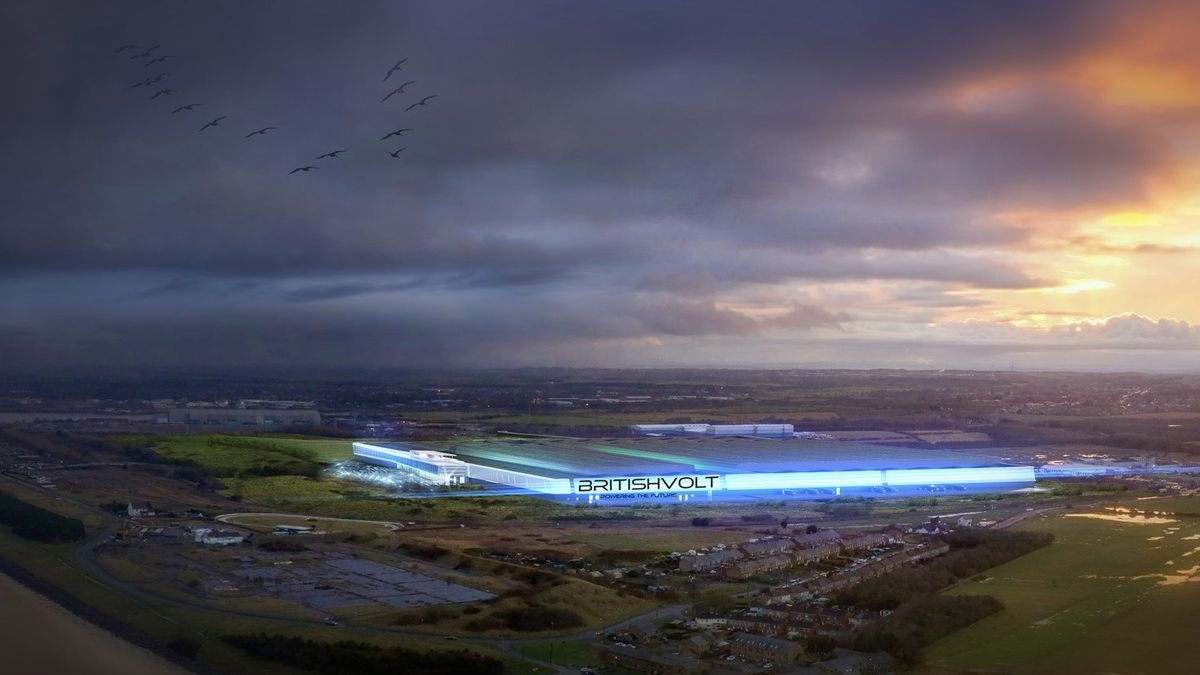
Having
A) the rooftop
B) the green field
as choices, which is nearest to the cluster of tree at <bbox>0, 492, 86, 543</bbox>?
the green field

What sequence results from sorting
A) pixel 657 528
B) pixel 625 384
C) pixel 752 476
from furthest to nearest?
pixel 625 384
pixel 752 476
pixel 657 528

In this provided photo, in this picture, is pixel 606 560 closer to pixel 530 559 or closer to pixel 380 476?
pixel 530 559

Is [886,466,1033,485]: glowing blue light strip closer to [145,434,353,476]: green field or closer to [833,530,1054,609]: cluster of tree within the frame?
[833,530,1054,609]: cluster of tree

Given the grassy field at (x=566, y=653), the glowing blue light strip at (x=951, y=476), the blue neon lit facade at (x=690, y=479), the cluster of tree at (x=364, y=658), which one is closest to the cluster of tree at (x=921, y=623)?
the grassy field at (x=566, y=653)

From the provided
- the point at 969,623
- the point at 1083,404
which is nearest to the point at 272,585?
the point at 969,623

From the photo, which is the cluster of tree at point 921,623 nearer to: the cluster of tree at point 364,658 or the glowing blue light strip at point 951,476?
the cluster of tree at point 364,658

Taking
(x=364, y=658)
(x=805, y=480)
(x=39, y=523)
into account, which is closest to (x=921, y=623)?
(x=364, y=658)
